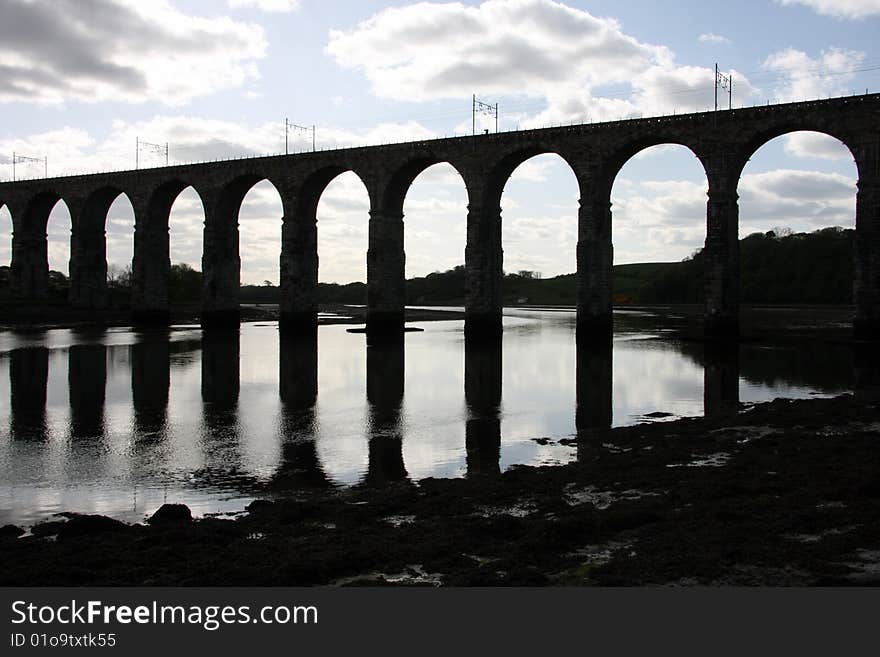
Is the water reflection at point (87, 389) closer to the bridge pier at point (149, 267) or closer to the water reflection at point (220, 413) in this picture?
the water reflection at point (220, 413)

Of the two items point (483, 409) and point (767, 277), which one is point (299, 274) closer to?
point (483, 409)

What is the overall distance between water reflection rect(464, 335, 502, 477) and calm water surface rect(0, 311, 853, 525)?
3.2 inches

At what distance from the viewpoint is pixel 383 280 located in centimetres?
4609

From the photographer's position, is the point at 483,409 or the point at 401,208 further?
the point at 401,208

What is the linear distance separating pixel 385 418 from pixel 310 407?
8.77ft

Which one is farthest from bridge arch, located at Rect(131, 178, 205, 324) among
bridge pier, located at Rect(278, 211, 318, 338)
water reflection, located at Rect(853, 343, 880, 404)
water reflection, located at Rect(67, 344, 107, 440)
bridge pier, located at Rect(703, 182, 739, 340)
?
water reflection, located at Rect(853, 343, 880, 404)

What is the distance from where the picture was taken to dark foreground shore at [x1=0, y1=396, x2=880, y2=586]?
275 inches

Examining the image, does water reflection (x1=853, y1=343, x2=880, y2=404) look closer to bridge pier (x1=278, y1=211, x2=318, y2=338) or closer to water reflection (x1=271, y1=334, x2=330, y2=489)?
water reflection (x1=271, y1=334, x2=330, y2=489)

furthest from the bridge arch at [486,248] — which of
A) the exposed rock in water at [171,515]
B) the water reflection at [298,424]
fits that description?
the exposed rock in water at [171,515]

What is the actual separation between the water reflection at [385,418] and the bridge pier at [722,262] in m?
15.4

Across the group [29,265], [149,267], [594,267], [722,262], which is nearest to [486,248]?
[594,267]

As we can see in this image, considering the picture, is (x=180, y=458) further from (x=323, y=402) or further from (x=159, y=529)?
(x=323, y=402)

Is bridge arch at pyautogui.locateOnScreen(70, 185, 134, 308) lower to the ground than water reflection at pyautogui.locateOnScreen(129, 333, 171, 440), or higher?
higher

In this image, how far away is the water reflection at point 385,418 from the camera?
12.5m
